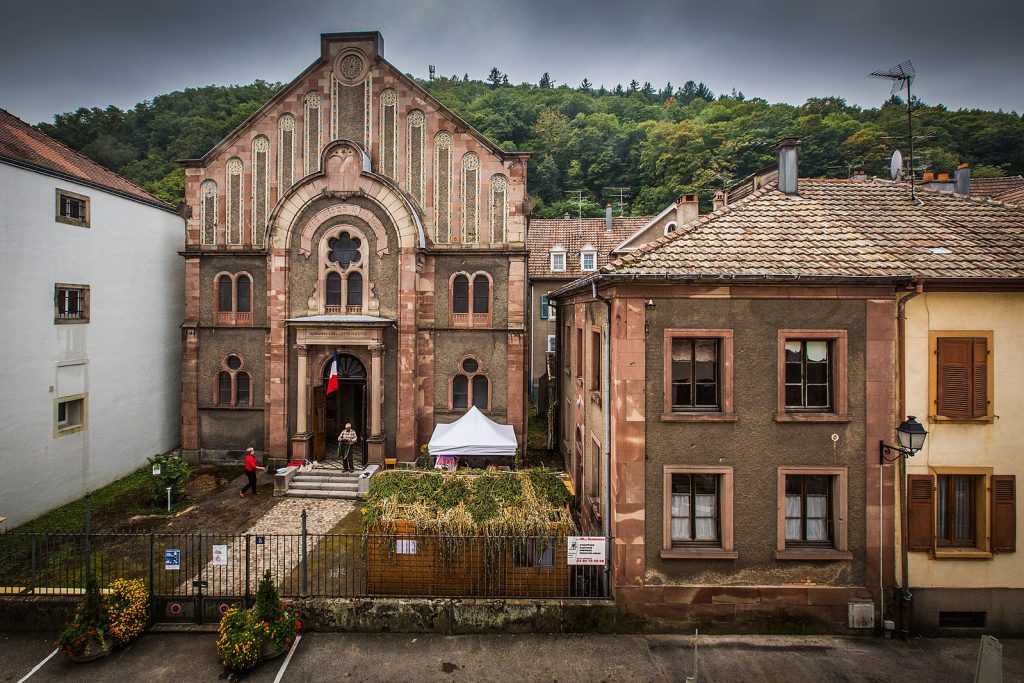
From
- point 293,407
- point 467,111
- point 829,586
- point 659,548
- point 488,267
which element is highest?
point 467,111

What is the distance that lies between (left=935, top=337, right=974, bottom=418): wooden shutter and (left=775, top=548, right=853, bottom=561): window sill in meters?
3.50

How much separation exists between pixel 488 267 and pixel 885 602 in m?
15.6

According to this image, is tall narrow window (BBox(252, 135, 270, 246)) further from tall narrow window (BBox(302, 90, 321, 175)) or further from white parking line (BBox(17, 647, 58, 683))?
white parking line (BBox(17, 647, 58, 683))

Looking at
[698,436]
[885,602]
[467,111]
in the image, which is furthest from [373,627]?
[467,111]

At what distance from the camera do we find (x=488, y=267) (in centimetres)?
2050

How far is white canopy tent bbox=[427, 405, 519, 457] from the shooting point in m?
17.7

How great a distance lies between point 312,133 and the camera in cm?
2056

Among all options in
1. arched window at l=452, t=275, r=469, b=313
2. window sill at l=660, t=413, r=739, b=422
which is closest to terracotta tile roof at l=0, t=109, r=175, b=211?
arched window at l=452, t=275, r=469, b=313

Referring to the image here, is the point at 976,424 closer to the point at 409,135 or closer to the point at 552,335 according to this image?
the point at 409,135

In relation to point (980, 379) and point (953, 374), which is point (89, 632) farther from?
point (980, 379)

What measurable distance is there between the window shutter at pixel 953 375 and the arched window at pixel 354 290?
713 inches

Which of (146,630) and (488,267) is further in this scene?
(488,267)

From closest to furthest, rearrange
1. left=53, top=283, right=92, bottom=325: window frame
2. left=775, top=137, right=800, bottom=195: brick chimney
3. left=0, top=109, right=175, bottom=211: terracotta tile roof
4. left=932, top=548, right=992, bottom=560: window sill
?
left=932, top=548, right=992, bottom=560: window sill
left=775, top=137, right=800, bottom=195: brick chimney
left=0, top=109, right=175, bottom=211: terracotta tile roof
left=53, top=283, right=92, bottom=325: window frame

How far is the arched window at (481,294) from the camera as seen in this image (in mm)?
20625
